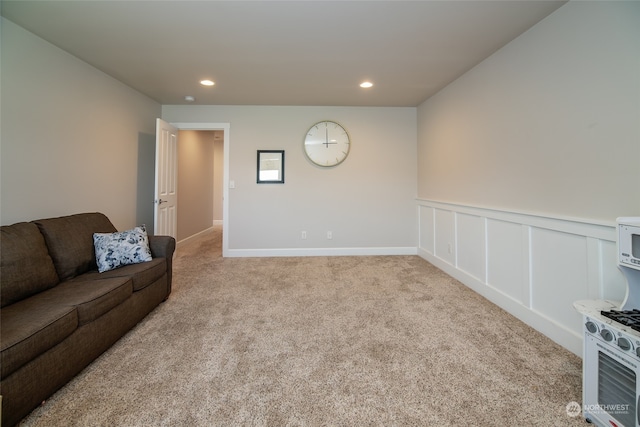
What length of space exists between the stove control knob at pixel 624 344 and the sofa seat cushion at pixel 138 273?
2.81 metres

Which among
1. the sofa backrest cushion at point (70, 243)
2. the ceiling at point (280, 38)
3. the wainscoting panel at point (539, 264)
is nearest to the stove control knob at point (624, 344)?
the wainscoting panel at point (539, 264)

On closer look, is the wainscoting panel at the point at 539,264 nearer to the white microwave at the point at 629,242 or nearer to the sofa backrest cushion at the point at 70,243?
the white microwave at the point at 629,242

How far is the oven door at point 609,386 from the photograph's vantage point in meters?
1.02

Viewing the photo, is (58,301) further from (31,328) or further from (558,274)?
(558,274)

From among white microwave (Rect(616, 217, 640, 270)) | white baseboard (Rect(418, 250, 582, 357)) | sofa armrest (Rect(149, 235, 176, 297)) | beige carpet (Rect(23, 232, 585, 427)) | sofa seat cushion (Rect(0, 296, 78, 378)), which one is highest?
white microwave (Rect(616, 217, 640, 270))

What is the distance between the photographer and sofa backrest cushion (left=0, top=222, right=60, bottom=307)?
1.51 metres

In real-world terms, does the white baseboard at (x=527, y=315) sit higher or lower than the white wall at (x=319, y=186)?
lower

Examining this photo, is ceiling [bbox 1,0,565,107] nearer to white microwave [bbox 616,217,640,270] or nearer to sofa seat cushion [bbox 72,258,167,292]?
white microwave [bbox 616,217,640,270]

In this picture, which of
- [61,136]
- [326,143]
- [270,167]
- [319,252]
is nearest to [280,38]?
[326,143]

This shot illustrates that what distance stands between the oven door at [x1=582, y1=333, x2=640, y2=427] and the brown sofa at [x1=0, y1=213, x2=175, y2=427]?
8.33 feet

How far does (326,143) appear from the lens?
403cm

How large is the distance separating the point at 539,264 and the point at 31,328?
315 centimetres

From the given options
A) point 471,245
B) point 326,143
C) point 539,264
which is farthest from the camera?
point 326,143

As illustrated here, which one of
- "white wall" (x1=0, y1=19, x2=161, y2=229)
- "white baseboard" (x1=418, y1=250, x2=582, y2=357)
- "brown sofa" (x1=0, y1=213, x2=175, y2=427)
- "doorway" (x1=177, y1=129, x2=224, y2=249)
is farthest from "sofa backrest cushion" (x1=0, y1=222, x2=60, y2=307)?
"white baseboard" (x1=418, y1=250, x2=582, y2=357)
